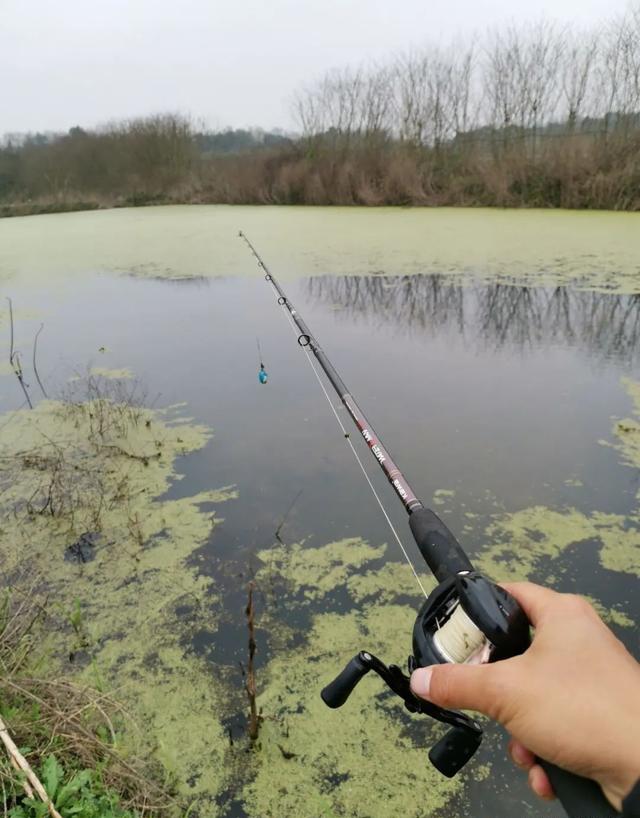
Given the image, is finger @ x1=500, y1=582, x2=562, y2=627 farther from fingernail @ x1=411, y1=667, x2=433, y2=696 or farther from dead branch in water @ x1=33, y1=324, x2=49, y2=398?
dead branch in water @ x1=33, y1=324, x2=49, y2=398

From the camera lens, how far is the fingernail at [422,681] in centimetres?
71

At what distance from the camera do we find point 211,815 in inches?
52.8

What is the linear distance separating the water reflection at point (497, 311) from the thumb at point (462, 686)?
155 inches

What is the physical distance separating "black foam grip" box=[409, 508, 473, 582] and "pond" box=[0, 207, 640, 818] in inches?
27.4

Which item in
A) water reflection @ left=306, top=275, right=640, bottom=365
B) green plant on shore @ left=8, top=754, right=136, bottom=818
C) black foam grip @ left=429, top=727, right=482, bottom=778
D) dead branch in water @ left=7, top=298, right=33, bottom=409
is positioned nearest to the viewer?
black foam grip @ left=429, top=727, right=482, bottom=778

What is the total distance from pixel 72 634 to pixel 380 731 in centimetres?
104

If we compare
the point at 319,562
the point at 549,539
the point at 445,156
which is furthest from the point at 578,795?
the point at 445,156

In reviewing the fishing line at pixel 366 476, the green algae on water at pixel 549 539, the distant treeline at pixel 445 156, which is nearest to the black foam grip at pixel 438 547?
the fishing line at pixel 366 476

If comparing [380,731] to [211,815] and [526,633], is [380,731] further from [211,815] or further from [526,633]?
[526,633]

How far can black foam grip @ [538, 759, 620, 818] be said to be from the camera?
1.92 ft

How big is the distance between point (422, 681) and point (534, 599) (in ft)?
0.61

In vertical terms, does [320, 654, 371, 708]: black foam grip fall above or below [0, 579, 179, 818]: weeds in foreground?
above

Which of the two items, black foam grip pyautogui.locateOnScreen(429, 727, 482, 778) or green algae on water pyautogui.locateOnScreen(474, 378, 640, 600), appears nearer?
black foam grip pyautogui.locateOnScreen(429, 727, 482, 778)

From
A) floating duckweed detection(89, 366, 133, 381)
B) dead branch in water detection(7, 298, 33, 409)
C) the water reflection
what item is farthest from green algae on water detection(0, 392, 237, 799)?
the water reflection
